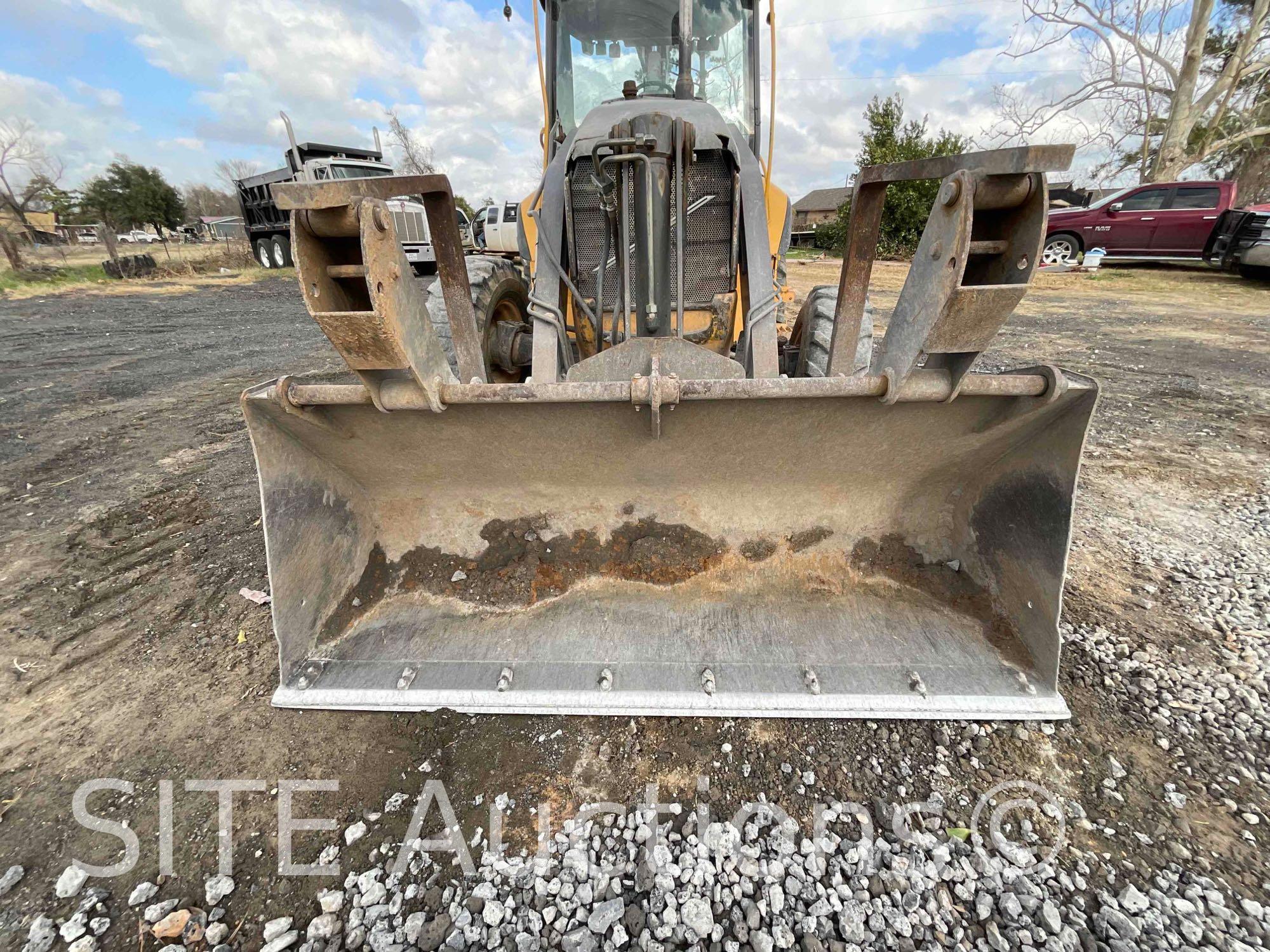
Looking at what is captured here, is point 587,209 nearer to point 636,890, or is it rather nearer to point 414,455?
point 414,455

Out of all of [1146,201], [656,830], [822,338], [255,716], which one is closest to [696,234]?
[822,338]

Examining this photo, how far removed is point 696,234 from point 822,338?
913mm

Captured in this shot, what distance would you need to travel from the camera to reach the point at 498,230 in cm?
2033

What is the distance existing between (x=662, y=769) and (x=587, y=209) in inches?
101

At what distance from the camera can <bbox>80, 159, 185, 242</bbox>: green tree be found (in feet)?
125

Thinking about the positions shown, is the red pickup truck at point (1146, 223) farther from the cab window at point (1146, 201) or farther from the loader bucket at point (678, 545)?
the loader bucket at point (678, 545)

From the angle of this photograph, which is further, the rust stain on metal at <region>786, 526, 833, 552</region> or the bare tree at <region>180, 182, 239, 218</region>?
the bare tree at <region>180, 182, 239, 218</region>

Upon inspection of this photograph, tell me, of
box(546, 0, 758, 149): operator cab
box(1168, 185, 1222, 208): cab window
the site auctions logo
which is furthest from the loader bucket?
box(1168, 185, 1222, 208): cab window

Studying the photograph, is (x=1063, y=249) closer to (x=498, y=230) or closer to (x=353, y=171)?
(x=498, y=230)

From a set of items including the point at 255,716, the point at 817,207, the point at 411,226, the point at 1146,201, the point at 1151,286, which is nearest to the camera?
the point at 255,716

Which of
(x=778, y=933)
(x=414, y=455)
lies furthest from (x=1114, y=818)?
(x=414, y=455)

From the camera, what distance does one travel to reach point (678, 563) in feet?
8.23

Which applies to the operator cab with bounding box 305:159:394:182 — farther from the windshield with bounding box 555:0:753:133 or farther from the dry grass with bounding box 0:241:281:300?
the windshield with bounding box 555:0:753:133

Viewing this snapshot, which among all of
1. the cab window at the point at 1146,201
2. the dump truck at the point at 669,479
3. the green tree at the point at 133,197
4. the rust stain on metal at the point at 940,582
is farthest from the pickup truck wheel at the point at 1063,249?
the green tree at the point at 133,197
